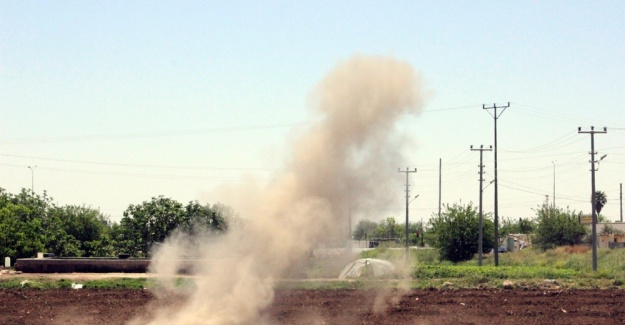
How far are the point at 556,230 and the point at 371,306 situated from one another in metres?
66.2

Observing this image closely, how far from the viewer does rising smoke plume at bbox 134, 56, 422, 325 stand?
2550cm

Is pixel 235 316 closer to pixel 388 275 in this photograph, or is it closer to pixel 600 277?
pixel 388 275

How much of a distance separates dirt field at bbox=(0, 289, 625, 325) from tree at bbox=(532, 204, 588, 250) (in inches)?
2167

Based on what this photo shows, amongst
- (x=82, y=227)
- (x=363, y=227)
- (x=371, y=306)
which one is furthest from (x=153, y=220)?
(x=363, y=227)

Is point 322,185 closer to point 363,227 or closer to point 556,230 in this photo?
point 363,227

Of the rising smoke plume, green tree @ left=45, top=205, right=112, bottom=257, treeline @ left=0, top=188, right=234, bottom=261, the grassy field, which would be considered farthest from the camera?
green tree @ left=45, top=205, right=112, bottom=257

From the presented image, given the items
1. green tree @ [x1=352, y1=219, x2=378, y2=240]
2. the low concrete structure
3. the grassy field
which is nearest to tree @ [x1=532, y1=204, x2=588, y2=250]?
the grassy field

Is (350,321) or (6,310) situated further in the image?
(6,310)

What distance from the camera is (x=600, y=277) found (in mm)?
54688

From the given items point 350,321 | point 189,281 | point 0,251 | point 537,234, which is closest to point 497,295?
point 350,321

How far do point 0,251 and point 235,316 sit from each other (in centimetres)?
4535

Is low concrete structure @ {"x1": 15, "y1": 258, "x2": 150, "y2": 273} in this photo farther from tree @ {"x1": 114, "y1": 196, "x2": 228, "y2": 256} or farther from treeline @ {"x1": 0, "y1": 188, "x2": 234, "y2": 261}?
tree @ {"x1": 114, "y1": 196, "x2": 228, "y2": 256}

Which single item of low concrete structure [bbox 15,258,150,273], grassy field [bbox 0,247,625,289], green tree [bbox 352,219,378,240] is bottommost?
grassy field [bbox 0,247,625,289]

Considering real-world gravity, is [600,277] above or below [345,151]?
below
